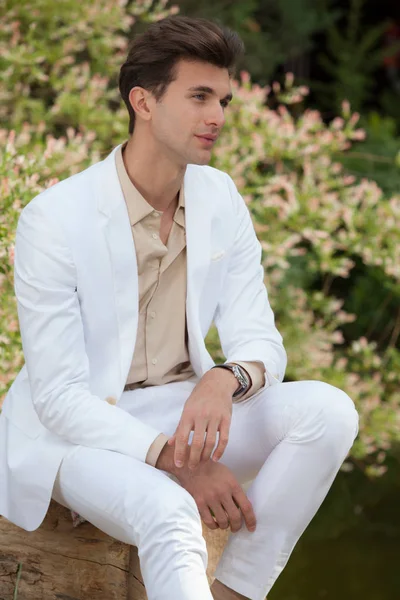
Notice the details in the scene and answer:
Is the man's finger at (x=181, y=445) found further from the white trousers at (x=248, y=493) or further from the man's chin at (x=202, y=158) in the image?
the man's chin at (x=202, y=158)

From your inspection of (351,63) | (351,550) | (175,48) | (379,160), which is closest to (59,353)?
(175,48)

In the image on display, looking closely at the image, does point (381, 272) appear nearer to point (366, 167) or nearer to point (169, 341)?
point (366, 167)

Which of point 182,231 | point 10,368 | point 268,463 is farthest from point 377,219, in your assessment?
point 268,463

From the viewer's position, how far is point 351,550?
4156 mm

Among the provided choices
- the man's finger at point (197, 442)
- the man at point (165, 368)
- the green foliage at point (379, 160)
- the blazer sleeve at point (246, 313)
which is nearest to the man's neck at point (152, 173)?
the man at point (165, 368)

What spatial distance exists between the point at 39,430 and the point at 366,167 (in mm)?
4266

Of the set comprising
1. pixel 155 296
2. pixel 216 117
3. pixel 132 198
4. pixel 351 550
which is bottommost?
pixel 351 550

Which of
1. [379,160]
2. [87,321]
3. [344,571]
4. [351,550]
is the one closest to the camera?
[87,321]

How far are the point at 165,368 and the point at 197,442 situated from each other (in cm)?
43

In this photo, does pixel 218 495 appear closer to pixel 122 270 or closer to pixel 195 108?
pixel 122 270

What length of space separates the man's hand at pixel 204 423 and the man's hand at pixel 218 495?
29mm

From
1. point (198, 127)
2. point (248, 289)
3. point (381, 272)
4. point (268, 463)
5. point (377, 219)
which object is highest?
point (198, 127)

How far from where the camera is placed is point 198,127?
2.62 m

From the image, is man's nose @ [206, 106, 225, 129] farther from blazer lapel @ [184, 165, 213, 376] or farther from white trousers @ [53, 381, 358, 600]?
white trousers @ [53, 381, 358, 600]
